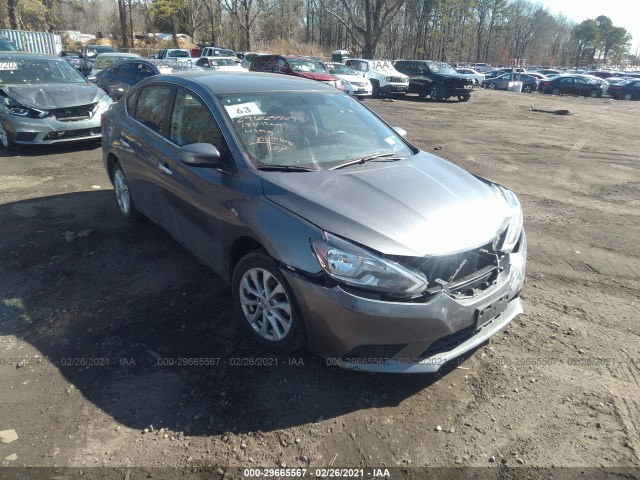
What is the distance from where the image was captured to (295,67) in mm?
19172

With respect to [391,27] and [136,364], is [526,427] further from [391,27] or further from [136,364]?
[391,27]

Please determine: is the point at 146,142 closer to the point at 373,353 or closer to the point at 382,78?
the point at 373,353

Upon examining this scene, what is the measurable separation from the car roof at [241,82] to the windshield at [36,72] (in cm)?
621

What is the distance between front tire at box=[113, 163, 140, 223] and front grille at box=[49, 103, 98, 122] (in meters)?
4.08

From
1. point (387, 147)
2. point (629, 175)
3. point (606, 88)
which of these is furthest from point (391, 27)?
point (387, 147)

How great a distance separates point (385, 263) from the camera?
2592 mm

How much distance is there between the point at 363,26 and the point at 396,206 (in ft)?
201

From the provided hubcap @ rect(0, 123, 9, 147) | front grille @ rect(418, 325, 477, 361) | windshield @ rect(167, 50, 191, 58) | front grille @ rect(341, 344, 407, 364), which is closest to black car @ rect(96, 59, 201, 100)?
hubcap @ rect(0, 123, 9, 147)

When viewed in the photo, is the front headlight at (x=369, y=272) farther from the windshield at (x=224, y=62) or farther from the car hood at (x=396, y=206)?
the windshield at (x=224, y=62)

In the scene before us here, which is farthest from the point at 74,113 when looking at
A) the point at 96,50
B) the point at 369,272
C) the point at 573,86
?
the point at 573,86

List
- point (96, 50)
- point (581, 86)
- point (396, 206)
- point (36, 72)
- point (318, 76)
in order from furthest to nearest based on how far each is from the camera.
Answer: point (581, 86), point (96, 50), point (318, 76), point (36, 72), point (396, 206)

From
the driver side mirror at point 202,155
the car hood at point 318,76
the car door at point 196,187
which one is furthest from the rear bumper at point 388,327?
the car hood at point 318,76

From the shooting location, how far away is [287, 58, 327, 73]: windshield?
19.2 meters

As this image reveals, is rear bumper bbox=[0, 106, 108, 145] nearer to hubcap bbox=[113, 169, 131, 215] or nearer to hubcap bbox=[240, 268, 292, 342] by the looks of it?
hubcap bbox=[113, 169, 131, 215]
